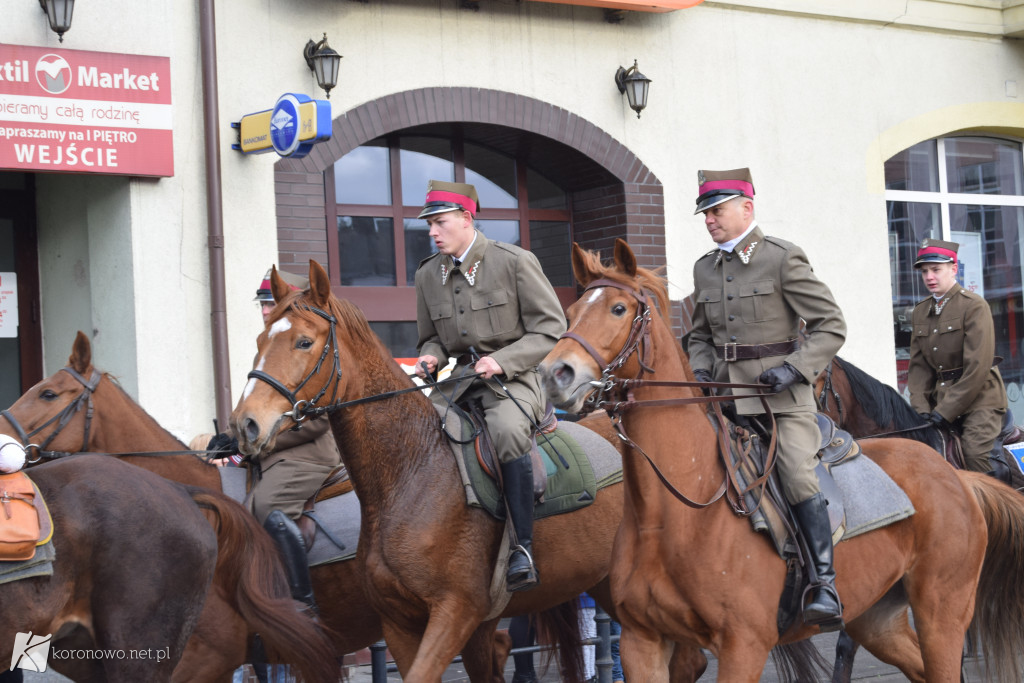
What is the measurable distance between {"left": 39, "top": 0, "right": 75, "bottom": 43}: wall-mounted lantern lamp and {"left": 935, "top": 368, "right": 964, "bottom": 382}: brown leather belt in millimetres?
6915

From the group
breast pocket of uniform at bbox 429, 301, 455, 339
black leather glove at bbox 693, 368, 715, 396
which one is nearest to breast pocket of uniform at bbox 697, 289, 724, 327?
black leather glove at bbox 693, 368, 715, 396

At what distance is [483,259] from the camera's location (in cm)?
608

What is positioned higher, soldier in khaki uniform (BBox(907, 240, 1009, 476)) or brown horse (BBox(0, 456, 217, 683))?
soldier in khaki uniform (BBox(907, 240, 1009, 476))

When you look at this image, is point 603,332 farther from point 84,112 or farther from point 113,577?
point 84,112

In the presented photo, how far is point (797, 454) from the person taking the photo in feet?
17.4

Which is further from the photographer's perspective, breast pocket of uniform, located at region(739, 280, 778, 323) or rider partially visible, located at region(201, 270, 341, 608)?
rider partially visible, located at region(201, 270, 341, 608)

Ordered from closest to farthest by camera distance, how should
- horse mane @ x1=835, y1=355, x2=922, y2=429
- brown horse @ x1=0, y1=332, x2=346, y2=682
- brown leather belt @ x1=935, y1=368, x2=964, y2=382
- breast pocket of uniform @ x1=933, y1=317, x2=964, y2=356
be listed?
brown horse @ x1=0, y1=332, x2=346, y2=682, horse mane @ x1=835, y1=355, x2=922, y2=429, breast pocket of uniform @ x1=933, y1=317, x2=964, y2=356, brown leather belt @ x1=935, y1=368, x2=964, y2=382

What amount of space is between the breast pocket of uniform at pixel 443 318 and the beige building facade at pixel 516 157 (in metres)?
3.60

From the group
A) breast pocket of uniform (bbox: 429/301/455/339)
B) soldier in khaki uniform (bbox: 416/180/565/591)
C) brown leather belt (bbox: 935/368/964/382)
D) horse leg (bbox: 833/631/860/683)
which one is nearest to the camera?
soldier in khaki uniform (bbox: 416/180/565/591)

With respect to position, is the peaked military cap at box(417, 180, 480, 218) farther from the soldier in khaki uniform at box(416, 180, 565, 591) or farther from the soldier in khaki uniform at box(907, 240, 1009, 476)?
the soldier in khaki uniform at box(907, 240, 1009, 476)

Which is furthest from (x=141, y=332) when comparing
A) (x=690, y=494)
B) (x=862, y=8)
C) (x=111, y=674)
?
(x=862, y=8)

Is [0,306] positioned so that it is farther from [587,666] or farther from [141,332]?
[587,666]

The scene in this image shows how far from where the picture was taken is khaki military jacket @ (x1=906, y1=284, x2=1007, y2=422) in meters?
8.44

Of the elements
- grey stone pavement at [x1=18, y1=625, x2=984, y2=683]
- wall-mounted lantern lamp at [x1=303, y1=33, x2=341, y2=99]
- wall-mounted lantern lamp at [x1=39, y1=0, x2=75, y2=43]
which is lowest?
grey stone pavement at [x1=18, y1=625, x2=984, y2=683]
